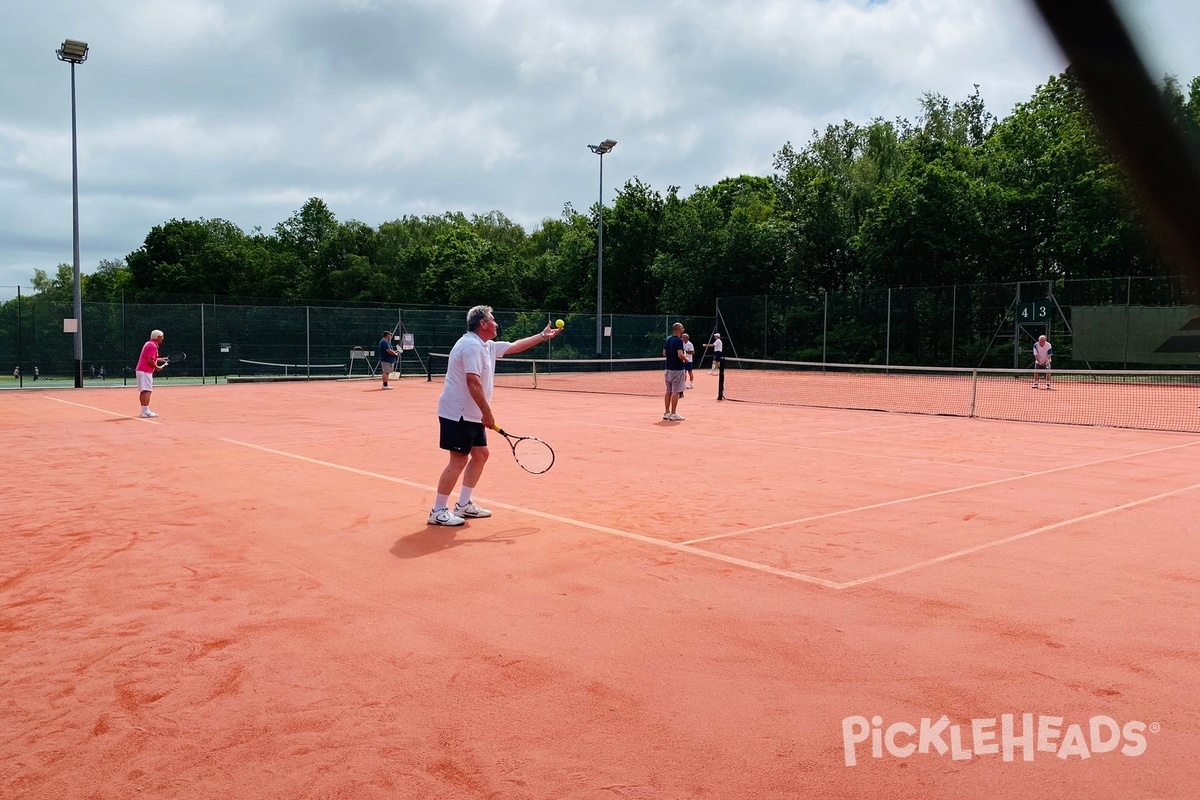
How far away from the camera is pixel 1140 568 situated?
227 inches

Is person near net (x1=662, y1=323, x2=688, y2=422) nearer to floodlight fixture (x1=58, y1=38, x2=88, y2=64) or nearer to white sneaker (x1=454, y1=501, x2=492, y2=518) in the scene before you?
white sneaker (x1=454, y1=501, x2=492, y2=518)

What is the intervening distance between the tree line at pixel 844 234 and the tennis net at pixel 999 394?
27.9 feet

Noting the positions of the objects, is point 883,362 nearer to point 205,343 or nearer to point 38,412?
point 205,343

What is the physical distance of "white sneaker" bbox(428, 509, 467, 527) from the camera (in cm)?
693

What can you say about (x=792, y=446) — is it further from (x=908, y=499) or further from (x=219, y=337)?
(x=219, y=337)

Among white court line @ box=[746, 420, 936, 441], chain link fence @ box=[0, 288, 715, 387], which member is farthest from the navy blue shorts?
chain link fence @ box=[0, 288, 715, 387]

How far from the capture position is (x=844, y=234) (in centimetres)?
4491

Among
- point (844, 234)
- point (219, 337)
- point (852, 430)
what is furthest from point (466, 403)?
point (844, 234)

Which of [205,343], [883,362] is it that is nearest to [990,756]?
[205,343]

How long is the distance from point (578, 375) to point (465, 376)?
2770 centimetres

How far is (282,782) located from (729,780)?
1562mm

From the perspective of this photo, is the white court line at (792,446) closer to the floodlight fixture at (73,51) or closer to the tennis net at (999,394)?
the tennis net at (999,394)

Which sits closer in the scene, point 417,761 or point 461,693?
point 417,761

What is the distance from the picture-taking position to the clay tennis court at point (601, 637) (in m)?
3.14
